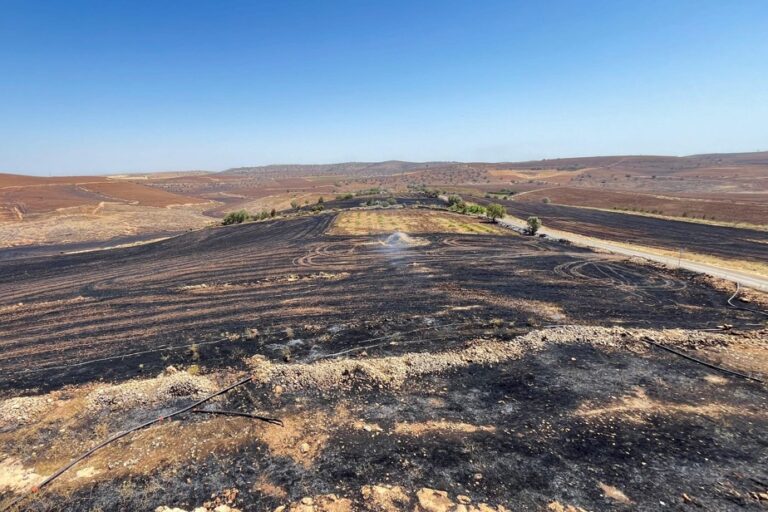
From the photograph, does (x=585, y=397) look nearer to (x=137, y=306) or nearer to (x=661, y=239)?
(x=137, y=306)

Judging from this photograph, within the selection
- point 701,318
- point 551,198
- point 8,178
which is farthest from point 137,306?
point 8,178

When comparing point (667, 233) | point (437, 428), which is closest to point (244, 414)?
point (437, 428)

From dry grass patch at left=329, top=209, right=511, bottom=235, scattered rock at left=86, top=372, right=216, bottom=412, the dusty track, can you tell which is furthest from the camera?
dry grass patch at left=329, top=209, right=511, bottom=235

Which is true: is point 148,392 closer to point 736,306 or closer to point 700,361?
point 700,361

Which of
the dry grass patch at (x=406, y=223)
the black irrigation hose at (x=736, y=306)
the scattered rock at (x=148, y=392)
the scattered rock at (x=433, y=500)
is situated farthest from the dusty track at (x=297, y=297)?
the dry grass patch at (x=406, y=223)

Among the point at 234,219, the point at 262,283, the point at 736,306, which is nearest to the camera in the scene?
the point at 736,306

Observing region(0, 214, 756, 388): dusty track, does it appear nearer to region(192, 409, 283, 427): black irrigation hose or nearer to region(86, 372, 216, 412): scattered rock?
region(86, 372, 216, 412): scattered rock

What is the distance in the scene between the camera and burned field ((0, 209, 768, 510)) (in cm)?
777

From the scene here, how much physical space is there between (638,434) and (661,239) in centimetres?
3773

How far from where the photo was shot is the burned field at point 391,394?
25.5ft

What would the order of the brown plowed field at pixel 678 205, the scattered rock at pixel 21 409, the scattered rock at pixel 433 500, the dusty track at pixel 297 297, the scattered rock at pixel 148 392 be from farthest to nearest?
the brown plowed field at pixel 678 205 → the dusty track at pixel 297 297 → the scattered rock at pixel 148 392 → the scattered rock at pixel 21 409 → the scattered rock at pixel 433 500

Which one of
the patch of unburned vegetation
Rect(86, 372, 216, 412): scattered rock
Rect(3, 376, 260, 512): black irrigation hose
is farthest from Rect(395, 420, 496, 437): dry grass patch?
the patch of unburned vegetation

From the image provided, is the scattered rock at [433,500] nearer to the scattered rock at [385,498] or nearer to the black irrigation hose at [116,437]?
the scattered rock at [385,498]

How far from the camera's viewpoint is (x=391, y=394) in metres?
11.2
